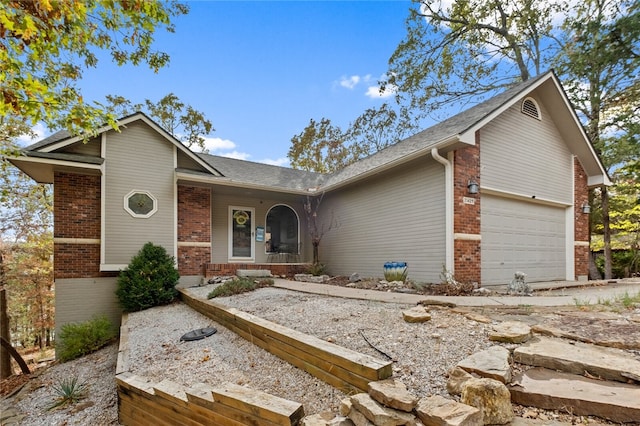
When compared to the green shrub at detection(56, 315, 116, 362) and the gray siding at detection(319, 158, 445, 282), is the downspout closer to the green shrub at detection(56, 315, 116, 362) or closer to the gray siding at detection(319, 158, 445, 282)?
the gray siding at detection(319, 158, 445, 282)

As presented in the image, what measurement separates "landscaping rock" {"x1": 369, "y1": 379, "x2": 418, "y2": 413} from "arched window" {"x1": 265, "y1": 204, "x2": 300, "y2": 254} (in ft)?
31.5

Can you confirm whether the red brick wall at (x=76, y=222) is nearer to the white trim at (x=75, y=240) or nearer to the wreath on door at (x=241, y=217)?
the white trim at (x=75, y=240)

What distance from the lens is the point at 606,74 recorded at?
11.1 meters

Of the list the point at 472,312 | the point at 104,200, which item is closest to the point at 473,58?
the point at 472,312

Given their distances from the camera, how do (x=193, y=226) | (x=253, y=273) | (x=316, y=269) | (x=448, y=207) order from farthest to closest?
(x=316, y=269), (x=253, y=273), (x=193, y=226), (x=448, y=207)

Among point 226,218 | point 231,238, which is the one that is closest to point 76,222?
point 226,218

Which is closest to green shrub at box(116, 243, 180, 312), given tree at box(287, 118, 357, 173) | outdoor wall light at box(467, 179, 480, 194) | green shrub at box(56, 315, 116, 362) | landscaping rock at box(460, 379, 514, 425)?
green shrub at box(56, 315, 116, 362)

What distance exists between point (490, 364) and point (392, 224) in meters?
6.39

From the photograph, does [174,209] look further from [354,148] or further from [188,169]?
[354,148]

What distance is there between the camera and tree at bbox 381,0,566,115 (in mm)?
14312

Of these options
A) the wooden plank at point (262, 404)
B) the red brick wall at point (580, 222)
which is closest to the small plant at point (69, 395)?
the wooden plank at point (262, 404)

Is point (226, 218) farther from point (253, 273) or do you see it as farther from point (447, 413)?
point (447, 413)

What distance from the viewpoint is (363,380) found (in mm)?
2291

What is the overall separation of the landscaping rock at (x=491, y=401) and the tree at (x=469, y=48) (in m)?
15.8
